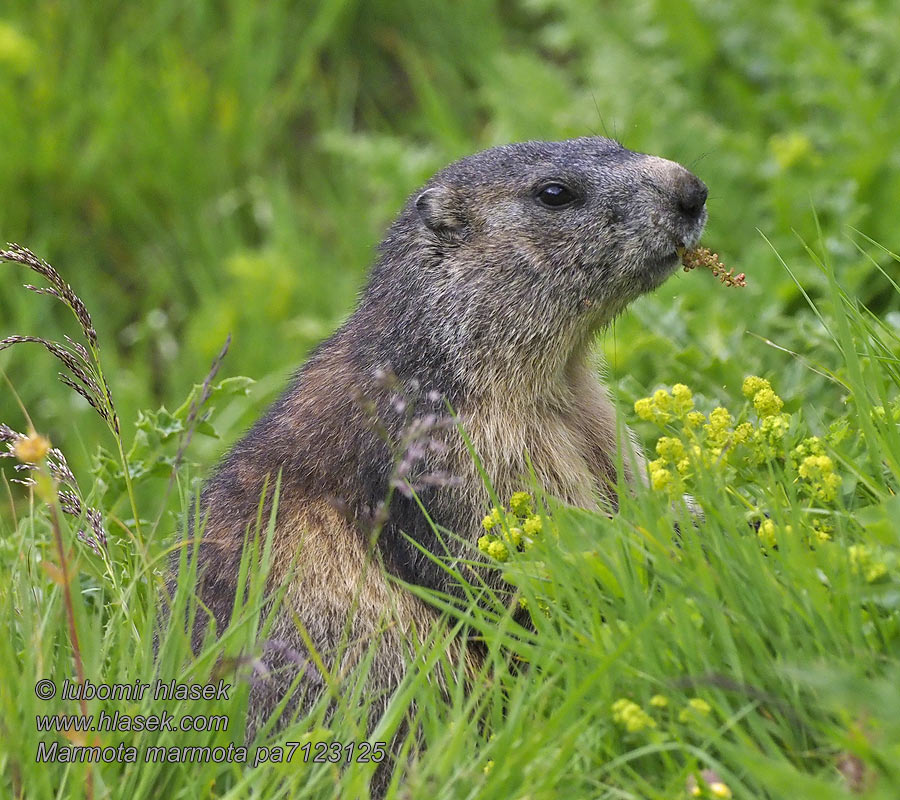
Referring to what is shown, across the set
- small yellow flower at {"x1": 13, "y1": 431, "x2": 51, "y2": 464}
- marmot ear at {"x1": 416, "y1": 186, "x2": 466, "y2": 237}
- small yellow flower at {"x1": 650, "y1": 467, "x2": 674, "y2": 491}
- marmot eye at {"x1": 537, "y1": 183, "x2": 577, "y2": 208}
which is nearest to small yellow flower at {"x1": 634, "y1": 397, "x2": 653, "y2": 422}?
small yellow flower at {"x1": 650, "y1": 467, "x2": 674, "y2": 491}

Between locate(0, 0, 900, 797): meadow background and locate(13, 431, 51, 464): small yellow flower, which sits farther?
locate(0, 0, 900, 797): meadow background

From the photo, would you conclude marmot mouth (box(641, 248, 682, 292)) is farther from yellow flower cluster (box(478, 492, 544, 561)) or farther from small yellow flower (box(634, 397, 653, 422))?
yellow flower cluster (box(478, 492, 544, 561))

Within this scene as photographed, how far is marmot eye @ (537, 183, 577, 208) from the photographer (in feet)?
14.9

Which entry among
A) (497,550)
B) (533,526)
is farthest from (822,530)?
(497,550)

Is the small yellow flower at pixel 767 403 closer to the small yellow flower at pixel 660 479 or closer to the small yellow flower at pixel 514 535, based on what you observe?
the small yellow flower at pixel 660 479

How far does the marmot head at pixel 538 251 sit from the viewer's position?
4379 millimetres

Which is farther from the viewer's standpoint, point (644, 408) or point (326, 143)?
point (326, 143)

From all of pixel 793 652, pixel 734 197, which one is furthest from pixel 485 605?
pixel 734 197

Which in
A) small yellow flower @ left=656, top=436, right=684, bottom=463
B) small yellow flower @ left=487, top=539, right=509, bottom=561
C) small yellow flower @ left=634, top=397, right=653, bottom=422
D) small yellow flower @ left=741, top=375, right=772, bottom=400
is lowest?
small yellow flower @ left=487, top=539, right=509, bottom=561

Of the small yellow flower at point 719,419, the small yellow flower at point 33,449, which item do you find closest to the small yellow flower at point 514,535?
the small yellow flower at point 719,419

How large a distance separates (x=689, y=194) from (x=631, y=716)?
215cm

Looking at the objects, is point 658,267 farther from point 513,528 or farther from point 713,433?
point 513,528

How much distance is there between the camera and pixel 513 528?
11.3ft

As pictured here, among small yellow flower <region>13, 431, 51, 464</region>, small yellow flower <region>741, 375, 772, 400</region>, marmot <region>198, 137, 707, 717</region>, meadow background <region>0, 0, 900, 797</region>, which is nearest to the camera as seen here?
small yellow flower <region>13, 431, 51, 464</region>
